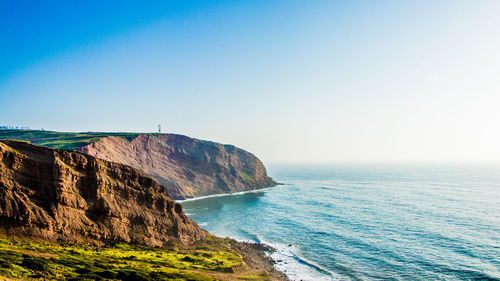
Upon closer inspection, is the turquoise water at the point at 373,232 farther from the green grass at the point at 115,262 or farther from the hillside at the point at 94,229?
the green grass at the point at 115,262

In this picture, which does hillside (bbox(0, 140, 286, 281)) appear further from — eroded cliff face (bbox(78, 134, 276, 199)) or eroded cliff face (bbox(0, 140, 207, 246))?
eroded cliff face (bbox(78, 134, 276, 199))

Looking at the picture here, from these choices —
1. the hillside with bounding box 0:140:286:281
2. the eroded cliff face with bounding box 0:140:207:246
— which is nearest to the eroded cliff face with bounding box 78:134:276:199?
the eroded cliff face with bounding box 0:140:207:246

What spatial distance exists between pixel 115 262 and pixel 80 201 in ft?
56.6

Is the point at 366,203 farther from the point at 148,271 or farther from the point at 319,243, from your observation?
the point at 148,271

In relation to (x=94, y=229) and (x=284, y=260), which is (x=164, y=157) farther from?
(x=284, y=260)

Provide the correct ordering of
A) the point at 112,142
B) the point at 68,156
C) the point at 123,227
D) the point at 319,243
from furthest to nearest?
the point at 112,142
the point at 319,243
the point at 123,227
the point at 68,156

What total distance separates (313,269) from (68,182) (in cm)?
5653

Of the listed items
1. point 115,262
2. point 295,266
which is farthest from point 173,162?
point 115,262

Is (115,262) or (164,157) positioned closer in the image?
(115,262)

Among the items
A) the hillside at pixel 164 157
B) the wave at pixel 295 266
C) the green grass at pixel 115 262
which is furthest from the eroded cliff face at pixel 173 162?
the wave at pixel 295 266

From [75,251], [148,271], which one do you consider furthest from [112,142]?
[148,271]

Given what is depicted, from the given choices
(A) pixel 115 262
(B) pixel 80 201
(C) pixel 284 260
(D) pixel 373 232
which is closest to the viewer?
(A) pixel 115 262

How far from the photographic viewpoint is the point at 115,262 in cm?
5003

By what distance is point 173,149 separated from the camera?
18725 cm
